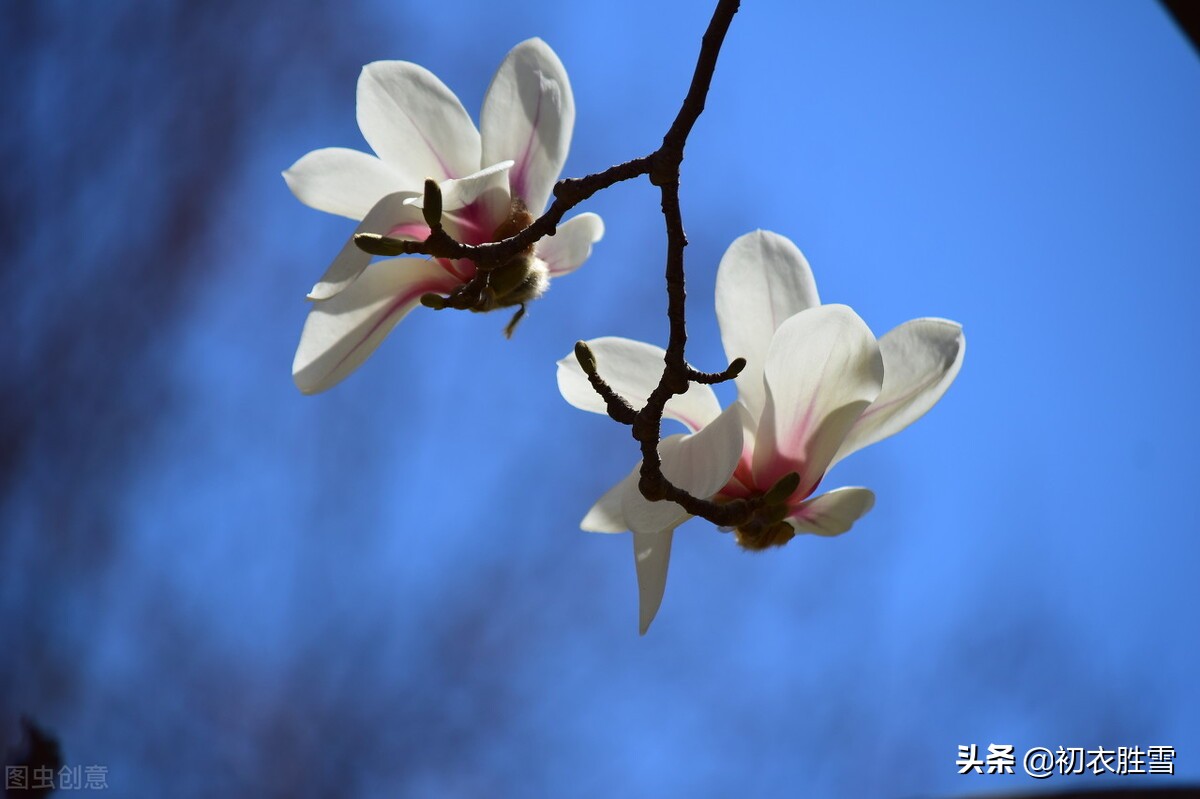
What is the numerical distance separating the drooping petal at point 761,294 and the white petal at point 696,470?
0.29 ft

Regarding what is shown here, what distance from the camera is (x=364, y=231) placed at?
21.2 inches

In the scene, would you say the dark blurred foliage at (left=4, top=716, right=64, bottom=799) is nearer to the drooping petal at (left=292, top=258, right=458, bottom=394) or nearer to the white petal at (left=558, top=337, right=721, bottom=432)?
the drooping petal at (left=292, top=258, right=458, bottom=394)

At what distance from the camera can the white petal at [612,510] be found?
1.81 ft

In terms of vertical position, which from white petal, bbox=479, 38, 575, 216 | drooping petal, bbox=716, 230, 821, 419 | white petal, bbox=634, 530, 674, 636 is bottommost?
white petal, bbox=634, 530, 674, 636

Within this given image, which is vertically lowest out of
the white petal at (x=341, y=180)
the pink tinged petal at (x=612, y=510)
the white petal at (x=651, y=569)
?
the white petal at (x=651, y=569)

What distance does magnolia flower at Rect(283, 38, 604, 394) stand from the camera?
594 mm

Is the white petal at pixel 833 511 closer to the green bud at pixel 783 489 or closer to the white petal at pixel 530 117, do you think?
the green bud at pixel 783 489

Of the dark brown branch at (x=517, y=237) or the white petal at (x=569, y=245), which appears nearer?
the dark brown branch at (x=517, y=237)

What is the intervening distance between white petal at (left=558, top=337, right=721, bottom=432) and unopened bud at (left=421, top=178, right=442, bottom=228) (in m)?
0.12

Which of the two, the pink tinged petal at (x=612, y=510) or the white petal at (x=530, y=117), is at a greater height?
the white petal at (x=530, y=117)

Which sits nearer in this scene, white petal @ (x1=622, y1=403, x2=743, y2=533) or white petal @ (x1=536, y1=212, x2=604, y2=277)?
white petal @ (x1=622, y1=403, x2=743, y2=533)

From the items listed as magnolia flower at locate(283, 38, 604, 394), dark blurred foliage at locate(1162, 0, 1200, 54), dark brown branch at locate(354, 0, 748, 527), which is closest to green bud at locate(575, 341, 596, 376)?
dark brown branch at locate(354, 0, 748, 527)

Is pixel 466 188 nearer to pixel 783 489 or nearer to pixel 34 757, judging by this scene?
pixel 783 489

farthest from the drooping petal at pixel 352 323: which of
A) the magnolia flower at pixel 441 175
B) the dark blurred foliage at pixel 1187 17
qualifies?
the dark blurred foliage at pixel 1187 17
